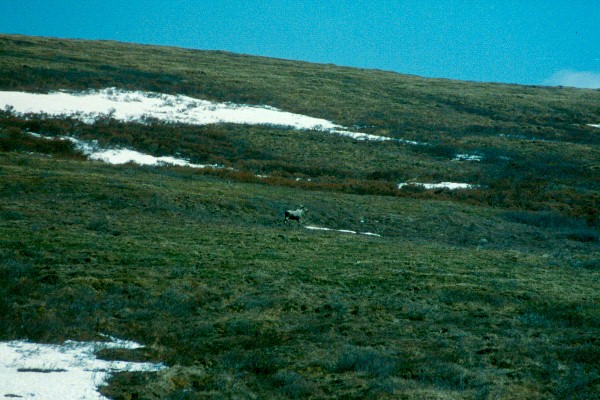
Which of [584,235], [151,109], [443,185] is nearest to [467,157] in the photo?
[443,185]

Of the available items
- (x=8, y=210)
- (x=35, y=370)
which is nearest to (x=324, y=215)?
(x=8, y=210)

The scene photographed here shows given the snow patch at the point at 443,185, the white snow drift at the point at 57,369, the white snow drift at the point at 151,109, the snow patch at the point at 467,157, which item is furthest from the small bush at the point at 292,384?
the snow patch at the point at 467,157

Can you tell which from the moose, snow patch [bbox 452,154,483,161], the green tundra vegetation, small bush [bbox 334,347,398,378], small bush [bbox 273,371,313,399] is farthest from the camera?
snow patch [bbox 452,154,483,161]

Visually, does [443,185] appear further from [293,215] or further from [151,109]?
[151,109]

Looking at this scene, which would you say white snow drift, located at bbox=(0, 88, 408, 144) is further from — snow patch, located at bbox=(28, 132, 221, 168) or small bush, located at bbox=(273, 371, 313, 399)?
small bush, located at bbox=(273, 371, 313, 399)

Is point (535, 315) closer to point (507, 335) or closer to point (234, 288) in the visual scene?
point (507, 335)

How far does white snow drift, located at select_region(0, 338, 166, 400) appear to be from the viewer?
25.4 feet

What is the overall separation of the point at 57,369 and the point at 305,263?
918cm

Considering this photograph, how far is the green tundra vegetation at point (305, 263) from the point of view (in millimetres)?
9656

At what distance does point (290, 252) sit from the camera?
18688 millimetres

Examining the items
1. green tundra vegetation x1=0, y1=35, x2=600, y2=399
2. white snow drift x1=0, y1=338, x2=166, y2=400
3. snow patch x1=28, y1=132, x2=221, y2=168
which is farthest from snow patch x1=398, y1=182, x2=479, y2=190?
white snow drift x1=0, y1=338, x2=166, y2=400

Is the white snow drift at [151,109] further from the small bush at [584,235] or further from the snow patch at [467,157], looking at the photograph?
the small bush at [584,235]

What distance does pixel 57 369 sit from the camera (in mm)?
8562

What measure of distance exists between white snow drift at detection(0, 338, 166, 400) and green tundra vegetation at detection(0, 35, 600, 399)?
30 centimetres
